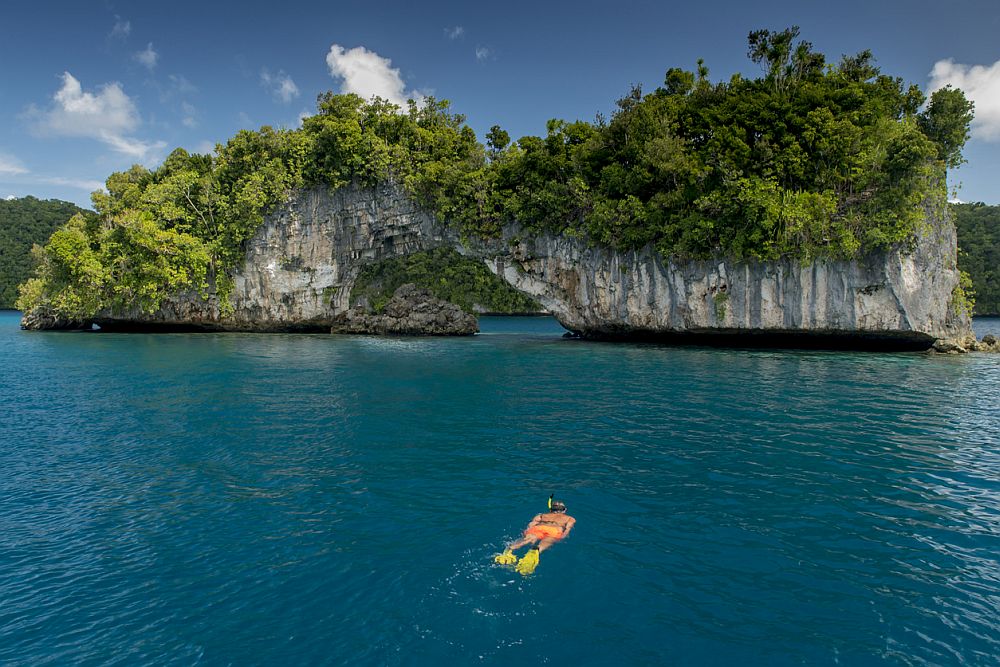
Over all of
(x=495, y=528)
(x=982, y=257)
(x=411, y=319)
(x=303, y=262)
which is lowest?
(x=495, y=528)

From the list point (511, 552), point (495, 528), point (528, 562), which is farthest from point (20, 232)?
point (528, 562)

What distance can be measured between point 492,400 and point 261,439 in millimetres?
8256

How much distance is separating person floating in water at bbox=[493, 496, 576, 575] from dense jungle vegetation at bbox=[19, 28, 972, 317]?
28.6 meters

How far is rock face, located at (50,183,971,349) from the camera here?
105 feet

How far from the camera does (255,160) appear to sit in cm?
4956

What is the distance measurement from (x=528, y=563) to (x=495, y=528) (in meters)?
1.38

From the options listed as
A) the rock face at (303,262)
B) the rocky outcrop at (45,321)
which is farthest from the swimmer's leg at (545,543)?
the rocky outcrop at (45,321)

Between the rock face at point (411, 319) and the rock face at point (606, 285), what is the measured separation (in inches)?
100

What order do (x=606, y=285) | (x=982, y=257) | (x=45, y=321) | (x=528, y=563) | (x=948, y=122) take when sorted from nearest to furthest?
(x=528, y=563), (x=948, y=122), (x=606, y=285), (x=45, y=321), (x=982, y=257)

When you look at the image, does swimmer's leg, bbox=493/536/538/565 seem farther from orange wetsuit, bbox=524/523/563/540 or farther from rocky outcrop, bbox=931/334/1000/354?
rocky outcrop, bbox=931/334/1000/354

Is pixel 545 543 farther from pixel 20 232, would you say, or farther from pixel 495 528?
pixel 20 232

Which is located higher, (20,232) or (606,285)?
(20,232)

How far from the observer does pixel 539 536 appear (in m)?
8.79

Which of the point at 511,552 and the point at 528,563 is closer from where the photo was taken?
the point at 528,563
